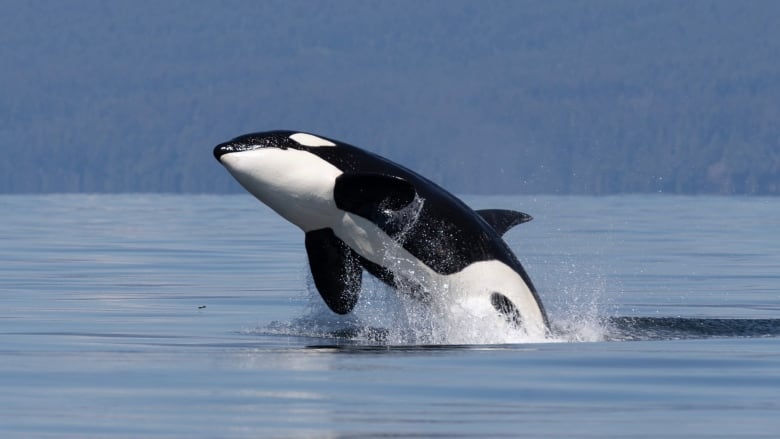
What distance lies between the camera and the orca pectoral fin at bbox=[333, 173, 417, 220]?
48.6ft

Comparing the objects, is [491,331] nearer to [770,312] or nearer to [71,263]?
[770,312]

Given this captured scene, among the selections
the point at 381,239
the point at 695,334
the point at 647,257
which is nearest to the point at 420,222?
the point at 381,239

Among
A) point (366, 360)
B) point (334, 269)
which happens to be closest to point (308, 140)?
point (334, 269)

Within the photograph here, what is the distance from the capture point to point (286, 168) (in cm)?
1538

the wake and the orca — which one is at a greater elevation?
the orca

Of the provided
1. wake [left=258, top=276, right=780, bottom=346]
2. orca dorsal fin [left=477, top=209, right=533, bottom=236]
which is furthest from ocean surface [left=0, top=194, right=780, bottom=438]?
orca dorsal fin [left=477, top=209, right=533, bottom=236]

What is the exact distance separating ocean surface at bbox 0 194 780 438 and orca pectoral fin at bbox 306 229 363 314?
1.17 feet

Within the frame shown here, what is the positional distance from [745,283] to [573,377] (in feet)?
42.4

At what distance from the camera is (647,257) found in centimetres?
3144

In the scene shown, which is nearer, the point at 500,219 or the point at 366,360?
the point at 366,360

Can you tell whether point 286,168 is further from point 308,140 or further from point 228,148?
point 228,148

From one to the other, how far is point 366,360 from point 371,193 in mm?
2351

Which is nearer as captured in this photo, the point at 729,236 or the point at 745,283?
the point at 745,283

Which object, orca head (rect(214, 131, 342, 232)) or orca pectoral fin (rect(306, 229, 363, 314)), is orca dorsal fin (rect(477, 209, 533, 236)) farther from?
orca head (rect(214, 131, 342, 232))
